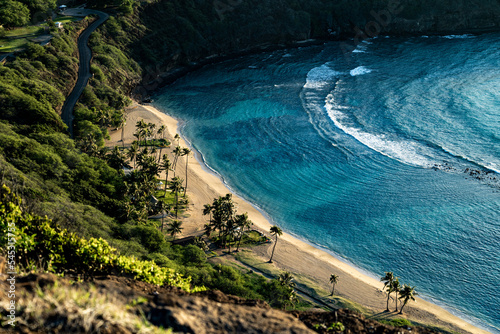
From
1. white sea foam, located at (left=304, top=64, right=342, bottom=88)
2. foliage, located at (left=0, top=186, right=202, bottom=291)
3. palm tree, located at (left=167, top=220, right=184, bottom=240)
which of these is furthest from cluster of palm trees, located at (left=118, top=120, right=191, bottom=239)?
white sea foam, located at (left=304, top=64, right=342, bottom=88)

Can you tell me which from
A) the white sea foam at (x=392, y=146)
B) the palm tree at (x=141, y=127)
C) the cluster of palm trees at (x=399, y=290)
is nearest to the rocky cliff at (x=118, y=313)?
the cluster of palm trees at (x=399, y=290)

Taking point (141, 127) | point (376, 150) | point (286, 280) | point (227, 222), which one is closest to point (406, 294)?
point (286, 280)

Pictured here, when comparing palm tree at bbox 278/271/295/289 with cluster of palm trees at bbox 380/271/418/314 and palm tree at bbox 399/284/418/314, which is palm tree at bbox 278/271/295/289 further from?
palm tree at bbox 399/284/418/314

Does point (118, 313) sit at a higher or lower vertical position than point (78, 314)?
higher

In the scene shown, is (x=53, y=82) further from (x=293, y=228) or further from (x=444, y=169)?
(x=444, y=169)

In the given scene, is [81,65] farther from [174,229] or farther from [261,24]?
[261,24]

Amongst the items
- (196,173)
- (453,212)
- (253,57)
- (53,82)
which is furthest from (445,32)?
(53,82)

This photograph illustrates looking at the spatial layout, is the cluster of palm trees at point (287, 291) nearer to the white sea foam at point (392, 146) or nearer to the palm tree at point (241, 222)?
the palm tree at point (241, 222)
